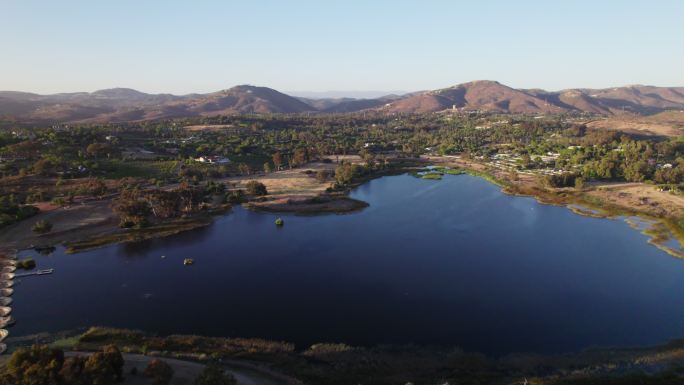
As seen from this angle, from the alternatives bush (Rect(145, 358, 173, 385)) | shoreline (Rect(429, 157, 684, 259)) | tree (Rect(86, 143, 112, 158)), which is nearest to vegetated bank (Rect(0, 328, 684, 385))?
bush (Rect(145, 358, 173, 385))

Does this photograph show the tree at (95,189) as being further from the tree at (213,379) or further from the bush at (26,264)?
the tree at (213,379)

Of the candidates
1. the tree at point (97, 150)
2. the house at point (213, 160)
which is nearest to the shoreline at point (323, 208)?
the house at point (213, 160)

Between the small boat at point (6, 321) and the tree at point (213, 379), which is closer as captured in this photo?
the tree at point (213, 379)

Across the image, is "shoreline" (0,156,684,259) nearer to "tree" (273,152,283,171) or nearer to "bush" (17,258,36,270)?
"tree" (273,152,283,171)

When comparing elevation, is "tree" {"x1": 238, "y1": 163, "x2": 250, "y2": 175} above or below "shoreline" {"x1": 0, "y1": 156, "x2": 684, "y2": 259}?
above

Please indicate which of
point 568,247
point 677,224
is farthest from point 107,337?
point 677,224

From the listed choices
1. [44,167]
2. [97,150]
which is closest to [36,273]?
[44,167]
